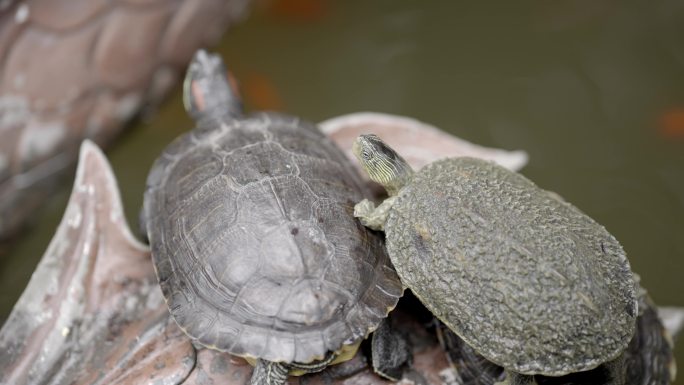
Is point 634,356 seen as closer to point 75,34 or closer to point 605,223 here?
point 605,223

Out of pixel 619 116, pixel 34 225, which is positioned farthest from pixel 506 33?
pixel 34 225

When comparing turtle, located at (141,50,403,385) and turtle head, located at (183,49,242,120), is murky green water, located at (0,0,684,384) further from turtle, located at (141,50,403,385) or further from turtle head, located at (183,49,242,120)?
turtle, located at (141,50,403,385)

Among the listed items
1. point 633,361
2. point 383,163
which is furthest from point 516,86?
point 633,361

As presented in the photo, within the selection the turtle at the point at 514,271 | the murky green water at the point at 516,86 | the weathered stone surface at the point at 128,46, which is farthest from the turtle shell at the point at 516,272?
the weathered stone surface at the point at 128,46

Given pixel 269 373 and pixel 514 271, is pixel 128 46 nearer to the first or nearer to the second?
pixel 269 373

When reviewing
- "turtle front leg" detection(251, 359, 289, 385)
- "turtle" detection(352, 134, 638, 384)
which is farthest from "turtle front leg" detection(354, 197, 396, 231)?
"turtle front leg" detection(251, 359, 289, 385)
